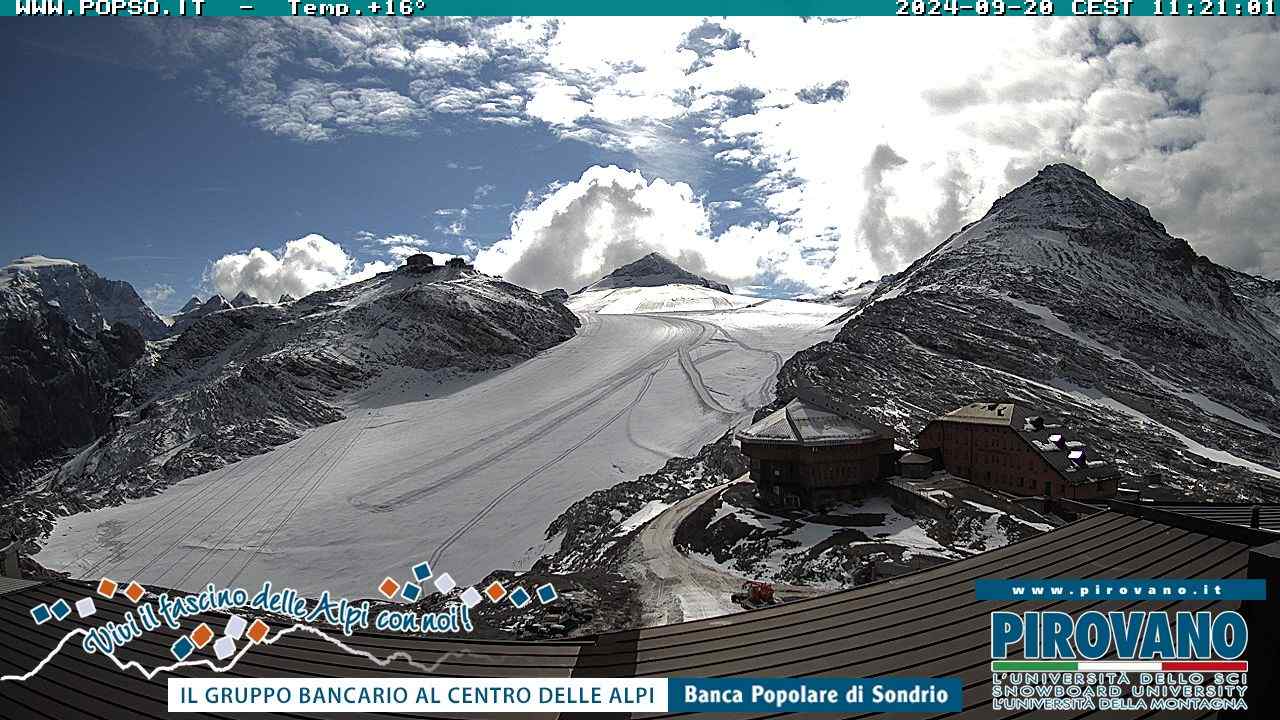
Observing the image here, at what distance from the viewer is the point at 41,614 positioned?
11.7m

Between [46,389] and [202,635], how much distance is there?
18636cm

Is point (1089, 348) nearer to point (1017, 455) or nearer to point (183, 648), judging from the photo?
point (1017, 455)

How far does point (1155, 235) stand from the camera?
142000 mm

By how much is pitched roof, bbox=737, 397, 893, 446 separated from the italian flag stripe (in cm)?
3311

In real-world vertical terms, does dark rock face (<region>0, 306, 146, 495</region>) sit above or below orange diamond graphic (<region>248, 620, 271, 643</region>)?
below

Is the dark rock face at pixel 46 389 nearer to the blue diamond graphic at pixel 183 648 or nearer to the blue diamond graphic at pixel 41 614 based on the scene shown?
the blue diamond graphic at pixel 41 614

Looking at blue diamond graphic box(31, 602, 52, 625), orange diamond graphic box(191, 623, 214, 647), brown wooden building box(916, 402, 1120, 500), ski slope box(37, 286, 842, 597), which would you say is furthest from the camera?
ski slope box(37, 286, 842, 597)

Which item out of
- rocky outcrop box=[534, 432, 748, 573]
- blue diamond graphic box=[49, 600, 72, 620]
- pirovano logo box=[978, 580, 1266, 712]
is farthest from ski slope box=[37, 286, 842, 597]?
pirovano logo box=[978, 580, 1266, 712]

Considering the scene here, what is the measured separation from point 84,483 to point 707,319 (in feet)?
383

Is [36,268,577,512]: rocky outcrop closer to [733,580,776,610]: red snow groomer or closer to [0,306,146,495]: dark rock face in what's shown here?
[0,306,146,495]: dark rock face

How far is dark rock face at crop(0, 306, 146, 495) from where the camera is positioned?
135875mm

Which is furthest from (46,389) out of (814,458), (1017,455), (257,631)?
(1017,455)

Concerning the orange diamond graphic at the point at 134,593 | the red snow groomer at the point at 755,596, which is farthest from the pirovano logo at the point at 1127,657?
the red snow groomer at the point at 755,596

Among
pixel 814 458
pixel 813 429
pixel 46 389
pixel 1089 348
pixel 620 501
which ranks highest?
pixel 813 429
